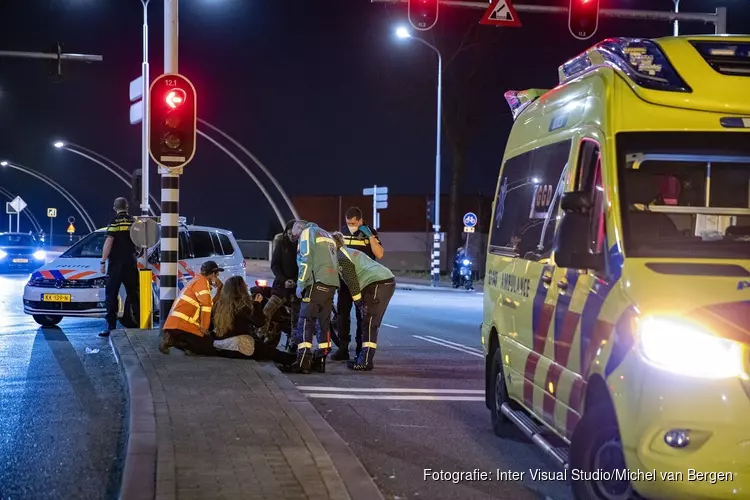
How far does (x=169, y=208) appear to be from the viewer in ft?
40.7

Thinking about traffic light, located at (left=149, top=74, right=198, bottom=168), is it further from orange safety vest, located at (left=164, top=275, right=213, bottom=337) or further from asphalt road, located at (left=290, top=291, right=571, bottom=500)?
asphalt road, located at (left=290, top=291, right=571, bottom=500)

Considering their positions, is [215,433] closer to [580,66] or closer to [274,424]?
[274,424]

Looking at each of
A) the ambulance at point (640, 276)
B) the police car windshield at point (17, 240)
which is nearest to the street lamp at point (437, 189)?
the police car windshield at point (17, 240)

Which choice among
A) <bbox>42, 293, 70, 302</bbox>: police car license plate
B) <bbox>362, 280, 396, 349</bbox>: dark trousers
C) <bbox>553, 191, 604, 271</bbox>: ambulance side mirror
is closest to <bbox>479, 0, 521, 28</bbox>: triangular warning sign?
<bbox>362, 280, 396, 349</bbox>: dark trousers

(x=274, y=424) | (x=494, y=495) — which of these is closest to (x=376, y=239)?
(x=274, y=424)

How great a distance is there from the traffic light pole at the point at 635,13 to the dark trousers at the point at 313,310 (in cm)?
688

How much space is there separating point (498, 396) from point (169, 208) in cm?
630

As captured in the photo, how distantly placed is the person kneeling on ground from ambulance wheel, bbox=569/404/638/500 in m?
5.74

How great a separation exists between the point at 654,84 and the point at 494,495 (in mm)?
2680

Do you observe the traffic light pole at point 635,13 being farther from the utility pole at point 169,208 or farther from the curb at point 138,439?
the curb at point 138,439

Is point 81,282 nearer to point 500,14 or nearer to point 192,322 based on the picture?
point 192,322

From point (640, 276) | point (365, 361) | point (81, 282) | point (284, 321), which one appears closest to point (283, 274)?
point (284, 321)

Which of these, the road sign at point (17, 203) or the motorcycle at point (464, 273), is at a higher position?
the road sign at point (17, 203)

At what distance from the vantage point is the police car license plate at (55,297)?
15117 millimetres
